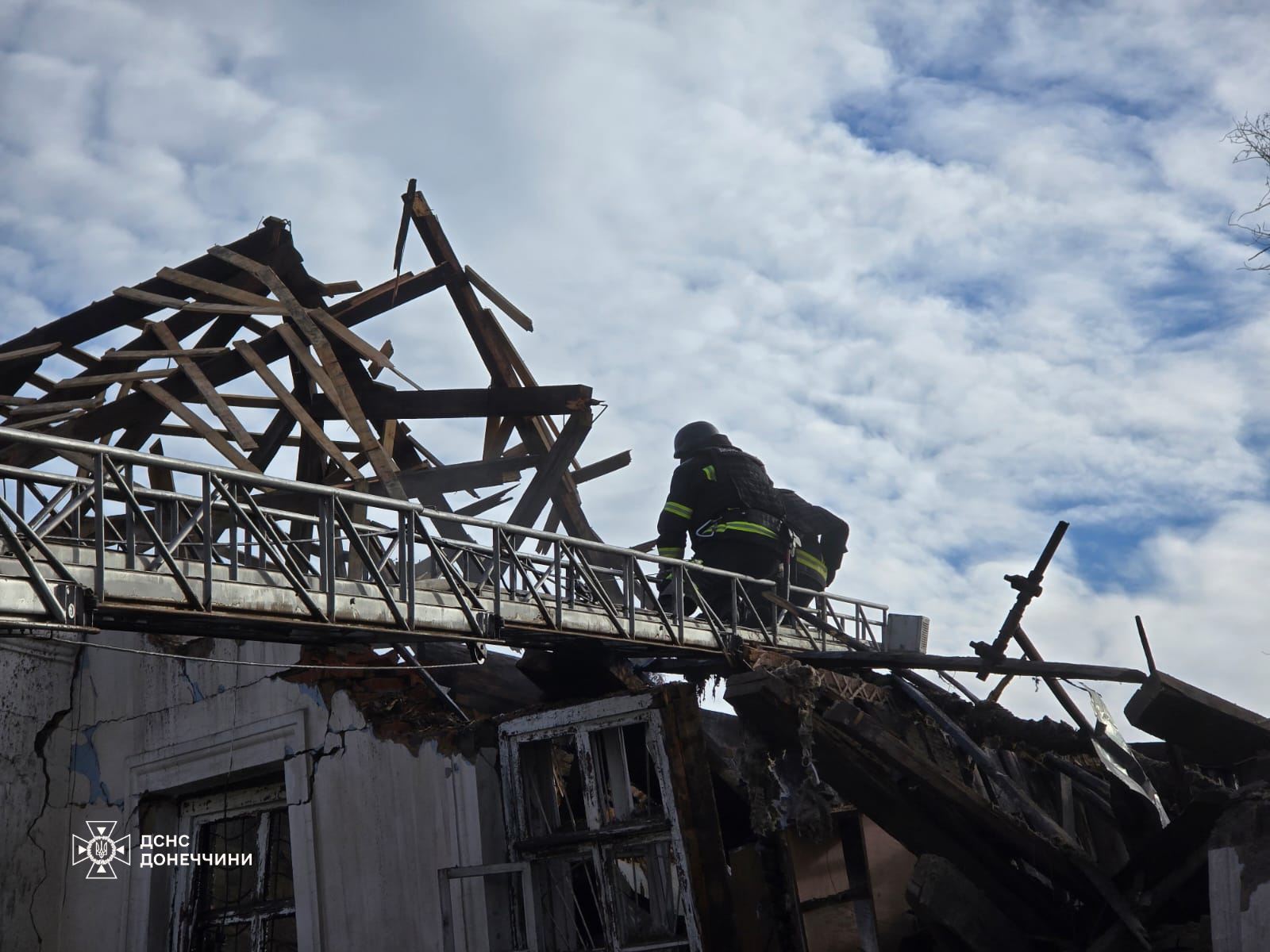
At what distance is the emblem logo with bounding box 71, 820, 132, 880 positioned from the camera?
11.1 metres

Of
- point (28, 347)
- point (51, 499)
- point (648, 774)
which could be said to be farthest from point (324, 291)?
point (648, 774)

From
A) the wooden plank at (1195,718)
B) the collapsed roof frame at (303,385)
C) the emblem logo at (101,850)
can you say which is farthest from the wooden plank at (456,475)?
the wooden plank at (1195,718)

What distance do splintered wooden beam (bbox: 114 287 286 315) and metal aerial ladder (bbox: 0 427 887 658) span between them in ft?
5.38

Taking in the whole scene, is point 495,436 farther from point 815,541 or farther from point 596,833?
point 596,833

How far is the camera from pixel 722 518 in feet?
38.6

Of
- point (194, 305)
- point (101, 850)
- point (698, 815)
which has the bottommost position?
point (698, 815)

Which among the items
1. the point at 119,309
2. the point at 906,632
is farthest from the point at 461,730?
the point at 119,309

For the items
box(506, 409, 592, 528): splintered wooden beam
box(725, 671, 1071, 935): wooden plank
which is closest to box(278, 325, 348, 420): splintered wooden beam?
box(506, 409, 592, 528): splintered wooden beam

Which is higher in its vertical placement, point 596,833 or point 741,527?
point 741,527

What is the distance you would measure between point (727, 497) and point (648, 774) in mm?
3463

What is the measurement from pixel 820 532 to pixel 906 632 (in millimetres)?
2224

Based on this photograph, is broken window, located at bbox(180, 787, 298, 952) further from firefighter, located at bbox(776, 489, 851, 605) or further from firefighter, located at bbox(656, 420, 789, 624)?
firefighter, located at bbox(776, 489, 851, 605)

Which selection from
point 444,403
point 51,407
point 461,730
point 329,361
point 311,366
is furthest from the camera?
point 444,403

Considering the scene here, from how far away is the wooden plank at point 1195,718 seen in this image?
7711mm
